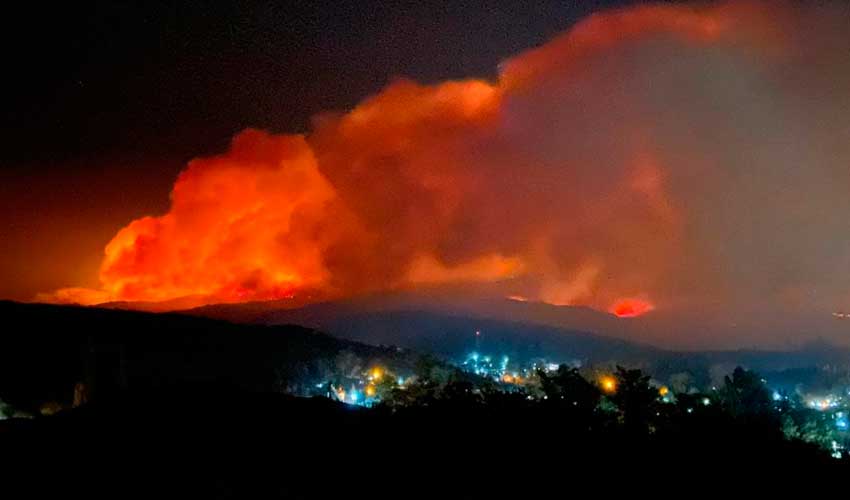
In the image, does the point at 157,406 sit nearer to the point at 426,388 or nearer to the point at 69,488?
the point at 69,488

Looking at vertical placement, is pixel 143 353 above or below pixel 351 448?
above

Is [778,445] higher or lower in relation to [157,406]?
lower

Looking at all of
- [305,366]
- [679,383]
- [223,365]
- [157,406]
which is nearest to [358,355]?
[305,366]

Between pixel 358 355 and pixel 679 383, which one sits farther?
pixel 679 383

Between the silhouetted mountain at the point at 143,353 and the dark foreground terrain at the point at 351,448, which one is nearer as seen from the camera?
the dark foreground terrain at the point at 351,448

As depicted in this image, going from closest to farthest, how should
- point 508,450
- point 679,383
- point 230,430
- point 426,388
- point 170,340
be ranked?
point 230,430 → point 508,450 → point 426,388 → point 170,340 → point 679,383

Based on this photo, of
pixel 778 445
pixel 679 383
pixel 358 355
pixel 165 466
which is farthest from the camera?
pixel 679 383

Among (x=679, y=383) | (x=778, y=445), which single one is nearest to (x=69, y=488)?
(x=778, y=445)

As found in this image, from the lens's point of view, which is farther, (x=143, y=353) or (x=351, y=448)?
(x=143, y=353)

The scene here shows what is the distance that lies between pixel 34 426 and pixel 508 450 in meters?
8.35

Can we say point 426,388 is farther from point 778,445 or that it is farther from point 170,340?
point 170,340

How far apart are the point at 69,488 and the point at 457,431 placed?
686cm

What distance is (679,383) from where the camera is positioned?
6656cm

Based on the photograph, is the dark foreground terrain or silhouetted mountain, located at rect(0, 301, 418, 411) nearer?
the dark foreground terrain
